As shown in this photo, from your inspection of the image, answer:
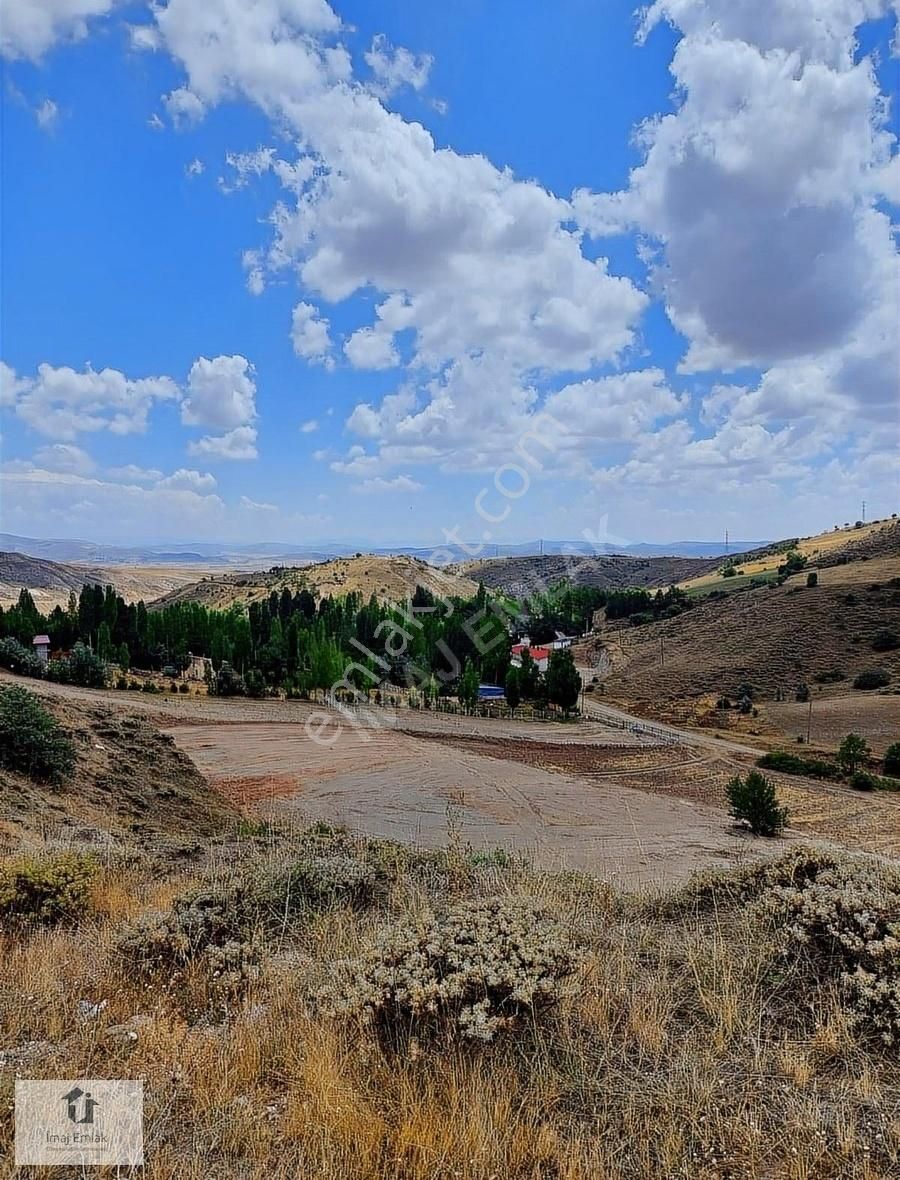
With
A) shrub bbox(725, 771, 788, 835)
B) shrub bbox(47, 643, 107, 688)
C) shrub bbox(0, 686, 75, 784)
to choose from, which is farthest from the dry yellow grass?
shrub bbox(47, 643, 107, 688)

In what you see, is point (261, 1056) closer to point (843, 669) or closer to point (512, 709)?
point (512, 709)

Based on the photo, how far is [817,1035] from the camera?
3.22 metres

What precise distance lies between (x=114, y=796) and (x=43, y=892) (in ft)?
27.8

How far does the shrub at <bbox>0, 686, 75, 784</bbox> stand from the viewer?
37.9ft

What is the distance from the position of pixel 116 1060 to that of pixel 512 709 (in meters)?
42.9

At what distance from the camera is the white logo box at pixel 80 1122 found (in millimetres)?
2445

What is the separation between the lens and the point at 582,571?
15838 cm

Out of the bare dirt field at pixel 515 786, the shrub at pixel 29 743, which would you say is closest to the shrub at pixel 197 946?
the bare dirt field at pixel 515 786

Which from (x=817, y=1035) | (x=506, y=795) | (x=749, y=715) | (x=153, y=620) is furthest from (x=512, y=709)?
(x=817, y=1035)

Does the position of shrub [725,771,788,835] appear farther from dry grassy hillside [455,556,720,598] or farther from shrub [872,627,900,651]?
dry grassy hillside [455,556,720,598]

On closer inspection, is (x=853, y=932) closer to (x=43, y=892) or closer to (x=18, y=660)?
(x=43, y=892)

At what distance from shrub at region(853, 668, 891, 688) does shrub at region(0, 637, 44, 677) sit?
5178 cm

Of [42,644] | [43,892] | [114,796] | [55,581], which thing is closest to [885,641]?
[114,796]

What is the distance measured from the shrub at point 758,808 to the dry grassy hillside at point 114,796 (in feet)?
50.0
